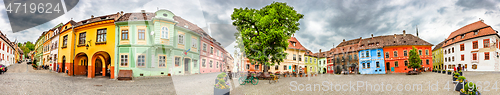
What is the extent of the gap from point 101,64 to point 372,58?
1590 inches

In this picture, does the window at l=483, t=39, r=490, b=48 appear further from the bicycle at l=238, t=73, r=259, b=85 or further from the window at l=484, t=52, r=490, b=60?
the bicycle at l=238, t=73, r=259, b=85

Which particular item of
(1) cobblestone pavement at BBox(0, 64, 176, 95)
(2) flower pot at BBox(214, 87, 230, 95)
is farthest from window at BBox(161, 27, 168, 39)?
(2) flower pot at BBox(214, 87, 230, 95)

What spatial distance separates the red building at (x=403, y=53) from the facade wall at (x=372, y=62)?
0.90 m

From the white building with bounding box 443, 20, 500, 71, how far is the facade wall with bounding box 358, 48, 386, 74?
10921 millimetres

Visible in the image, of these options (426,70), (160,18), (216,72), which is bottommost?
(426,70)

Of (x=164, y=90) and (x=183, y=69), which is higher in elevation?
(x=183, y=69)

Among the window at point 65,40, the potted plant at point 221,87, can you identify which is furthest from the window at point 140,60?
the window at point 65,40

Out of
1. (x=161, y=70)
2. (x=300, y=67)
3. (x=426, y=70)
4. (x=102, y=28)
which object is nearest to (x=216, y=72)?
(x=161, y=70)

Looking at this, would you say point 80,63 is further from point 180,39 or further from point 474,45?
point 474,45

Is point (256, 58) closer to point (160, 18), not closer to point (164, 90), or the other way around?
point (164, 90)

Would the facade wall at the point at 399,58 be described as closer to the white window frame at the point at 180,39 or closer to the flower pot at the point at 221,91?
the flower pot at the point at 221,91

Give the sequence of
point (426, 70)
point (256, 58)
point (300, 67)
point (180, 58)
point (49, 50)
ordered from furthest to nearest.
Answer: point (300, 67) → point (426, 70) → point (256, 58) → point (49, 50) → point (180, 58)

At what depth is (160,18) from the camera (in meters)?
7.02

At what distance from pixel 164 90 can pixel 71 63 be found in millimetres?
5046
